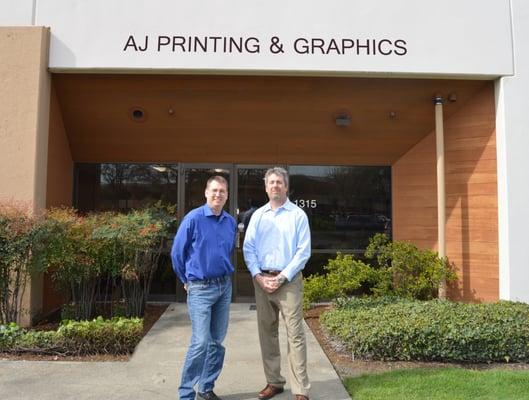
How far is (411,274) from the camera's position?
6652 millimetres

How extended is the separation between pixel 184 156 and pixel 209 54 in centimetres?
201

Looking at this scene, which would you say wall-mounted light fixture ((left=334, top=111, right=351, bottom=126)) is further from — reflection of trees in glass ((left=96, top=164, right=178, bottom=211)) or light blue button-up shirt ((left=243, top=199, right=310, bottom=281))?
light blue button-up shirt ((left=243, top=199, right=310, bottom=281))

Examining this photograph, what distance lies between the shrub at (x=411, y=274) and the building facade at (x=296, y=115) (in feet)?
1.01

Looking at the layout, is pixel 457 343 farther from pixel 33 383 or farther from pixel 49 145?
pixel 49 145

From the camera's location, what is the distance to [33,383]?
3.91 metres

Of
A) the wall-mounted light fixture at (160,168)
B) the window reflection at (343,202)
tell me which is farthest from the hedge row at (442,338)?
the wall-mounted light fixture at (160,168)

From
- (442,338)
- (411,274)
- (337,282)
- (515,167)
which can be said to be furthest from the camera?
(411,274)

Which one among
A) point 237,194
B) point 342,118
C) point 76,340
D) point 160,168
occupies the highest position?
point 342,118

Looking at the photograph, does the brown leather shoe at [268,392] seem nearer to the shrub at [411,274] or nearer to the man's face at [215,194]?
the man's face at [215,194]

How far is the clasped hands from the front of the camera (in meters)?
3.43

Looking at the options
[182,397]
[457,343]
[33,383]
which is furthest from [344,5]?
[33,383]

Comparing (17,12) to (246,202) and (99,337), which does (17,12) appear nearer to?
(246,202)

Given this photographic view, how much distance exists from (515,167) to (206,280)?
16.1 feet

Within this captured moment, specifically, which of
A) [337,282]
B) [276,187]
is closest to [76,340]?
[276,187]
